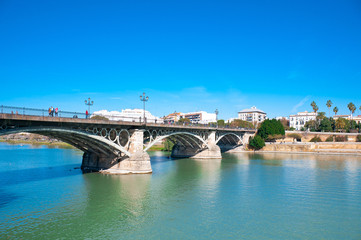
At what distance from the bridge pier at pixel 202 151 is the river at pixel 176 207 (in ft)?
92.4

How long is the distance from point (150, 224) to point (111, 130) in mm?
19452

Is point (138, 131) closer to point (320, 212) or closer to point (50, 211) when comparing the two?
point (50, 211)

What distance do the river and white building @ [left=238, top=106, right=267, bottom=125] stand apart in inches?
5977

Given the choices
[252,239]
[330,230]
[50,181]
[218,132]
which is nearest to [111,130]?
[50,181]

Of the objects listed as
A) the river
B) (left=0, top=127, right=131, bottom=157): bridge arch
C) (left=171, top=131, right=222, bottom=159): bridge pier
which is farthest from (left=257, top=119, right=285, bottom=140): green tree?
(left=0, top=127, right=131, bottom=157): bridge arch

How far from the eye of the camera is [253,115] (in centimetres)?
18550

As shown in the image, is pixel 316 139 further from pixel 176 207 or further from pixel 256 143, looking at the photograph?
pixel 176 207

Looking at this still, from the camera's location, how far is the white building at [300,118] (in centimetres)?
15900

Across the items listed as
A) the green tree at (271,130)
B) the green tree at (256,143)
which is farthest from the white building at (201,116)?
the green tree at (256,143)

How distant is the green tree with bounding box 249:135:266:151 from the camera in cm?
8738

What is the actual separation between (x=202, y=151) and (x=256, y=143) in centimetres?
2975

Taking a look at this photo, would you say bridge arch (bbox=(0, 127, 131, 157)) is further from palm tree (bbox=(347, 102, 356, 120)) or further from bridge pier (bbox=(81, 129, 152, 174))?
palm tree (bbox=(347, 102, 356, 120))

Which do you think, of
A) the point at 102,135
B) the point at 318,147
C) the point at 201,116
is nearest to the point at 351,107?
the point at 318,147

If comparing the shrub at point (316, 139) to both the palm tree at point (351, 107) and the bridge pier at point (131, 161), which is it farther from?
the bridge pier at point (131, 161)
